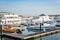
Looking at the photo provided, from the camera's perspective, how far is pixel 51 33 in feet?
65.2

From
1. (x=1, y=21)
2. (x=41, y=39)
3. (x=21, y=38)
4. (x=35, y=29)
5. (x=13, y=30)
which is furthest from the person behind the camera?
(x=1, y=21)

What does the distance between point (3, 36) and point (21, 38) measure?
3.76 metres

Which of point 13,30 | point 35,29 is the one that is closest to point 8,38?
point 13,30

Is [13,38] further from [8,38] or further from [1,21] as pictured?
[1,21]

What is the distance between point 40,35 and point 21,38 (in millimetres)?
3750

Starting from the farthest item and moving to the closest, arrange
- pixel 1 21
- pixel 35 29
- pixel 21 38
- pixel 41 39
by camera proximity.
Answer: pixel 1 21 < pixel 35 29 < pixel 41 39 < pixel 21 38

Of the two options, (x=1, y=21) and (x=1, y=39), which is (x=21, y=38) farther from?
(x=1, y=21)

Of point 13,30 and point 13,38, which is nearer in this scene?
point 13,38

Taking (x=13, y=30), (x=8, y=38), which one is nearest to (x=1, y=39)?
(x=8, y=38)

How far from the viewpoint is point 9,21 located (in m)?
35.0

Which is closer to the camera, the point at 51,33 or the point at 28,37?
the point at 28,37

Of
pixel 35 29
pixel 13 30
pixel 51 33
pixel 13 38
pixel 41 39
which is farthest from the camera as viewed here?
pixel 35 29

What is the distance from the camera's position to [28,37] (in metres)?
14.7

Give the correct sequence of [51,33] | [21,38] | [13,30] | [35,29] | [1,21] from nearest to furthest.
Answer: [21,38] < [51,33] < [13,30] < [35,29] < [1,21]
